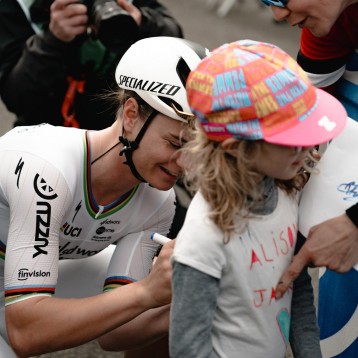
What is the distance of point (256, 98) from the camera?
1.89 meters

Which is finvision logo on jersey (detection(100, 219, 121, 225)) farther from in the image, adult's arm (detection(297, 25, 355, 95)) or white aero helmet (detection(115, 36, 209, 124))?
adult's arm (detection(297, 25, 355, 95))

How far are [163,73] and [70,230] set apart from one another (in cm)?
68

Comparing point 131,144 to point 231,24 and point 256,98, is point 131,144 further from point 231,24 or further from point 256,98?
point 231,24

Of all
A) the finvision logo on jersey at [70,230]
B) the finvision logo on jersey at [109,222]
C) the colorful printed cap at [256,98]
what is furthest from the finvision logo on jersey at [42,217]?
the colorful printed cap at [256,98]

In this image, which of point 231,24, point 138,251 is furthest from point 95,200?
point 231,24

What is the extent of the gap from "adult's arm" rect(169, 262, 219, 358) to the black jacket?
1.60m

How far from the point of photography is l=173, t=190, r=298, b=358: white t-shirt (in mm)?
1979

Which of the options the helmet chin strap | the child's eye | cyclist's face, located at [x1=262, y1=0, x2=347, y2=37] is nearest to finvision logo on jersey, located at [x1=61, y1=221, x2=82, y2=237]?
the helmet chin strap

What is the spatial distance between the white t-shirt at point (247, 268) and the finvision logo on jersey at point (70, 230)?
942 millimetres

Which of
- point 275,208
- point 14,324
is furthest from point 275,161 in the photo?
point 14,324

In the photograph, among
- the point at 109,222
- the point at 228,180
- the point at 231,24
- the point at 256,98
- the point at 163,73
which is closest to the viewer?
the point at 256,98

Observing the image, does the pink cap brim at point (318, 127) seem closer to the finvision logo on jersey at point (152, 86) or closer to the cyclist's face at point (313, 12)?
the cyclist's face at point (313, 12)

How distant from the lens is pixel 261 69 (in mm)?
1899

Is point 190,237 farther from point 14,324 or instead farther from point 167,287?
point 14,324
